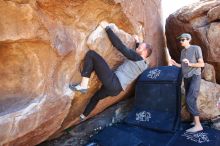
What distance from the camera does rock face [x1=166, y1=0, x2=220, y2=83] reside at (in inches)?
289

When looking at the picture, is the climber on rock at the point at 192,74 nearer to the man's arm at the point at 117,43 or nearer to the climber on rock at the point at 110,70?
the climber on rock at the point at 110,70

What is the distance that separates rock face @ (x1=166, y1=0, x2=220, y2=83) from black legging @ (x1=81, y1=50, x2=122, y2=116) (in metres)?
3.57

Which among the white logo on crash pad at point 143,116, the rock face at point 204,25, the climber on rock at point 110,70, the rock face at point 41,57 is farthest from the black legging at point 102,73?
the rock face at point 204,25

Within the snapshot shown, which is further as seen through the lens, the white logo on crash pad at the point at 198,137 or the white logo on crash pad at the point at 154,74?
the white logo on crash pad at the point at 154,74

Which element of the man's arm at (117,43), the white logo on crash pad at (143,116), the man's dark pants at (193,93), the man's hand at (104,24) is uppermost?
the man's hand at (104,24)

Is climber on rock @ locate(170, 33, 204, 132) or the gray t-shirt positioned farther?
the gray t-shirt

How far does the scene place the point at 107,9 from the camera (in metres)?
5.23

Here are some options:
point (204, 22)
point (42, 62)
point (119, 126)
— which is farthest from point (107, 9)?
point (204, 22)

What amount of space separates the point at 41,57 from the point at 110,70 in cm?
117

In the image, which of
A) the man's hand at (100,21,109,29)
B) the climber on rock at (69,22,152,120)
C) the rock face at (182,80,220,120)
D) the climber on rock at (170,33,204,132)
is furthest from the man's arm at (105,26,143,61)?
the rock face at (182,80,220,120)

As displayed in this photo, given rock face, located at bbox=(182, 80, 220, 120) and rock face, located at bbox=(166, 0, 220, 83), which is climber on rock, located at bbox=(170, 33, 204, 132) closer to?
rock face, located at bbox=(182, 80, 220, 120)

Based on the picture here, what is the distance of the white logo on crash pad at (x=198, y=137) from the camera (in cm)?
517

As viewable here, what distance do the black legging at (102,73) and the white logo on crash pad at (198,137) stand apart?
1.62 m

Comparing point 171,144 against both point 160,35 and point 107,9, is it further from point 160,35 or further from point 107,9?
point 160,35
